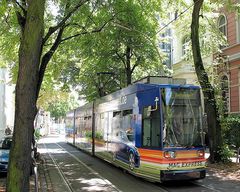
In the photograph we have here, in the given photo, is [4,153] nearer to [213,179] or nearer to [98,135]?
[98,135]

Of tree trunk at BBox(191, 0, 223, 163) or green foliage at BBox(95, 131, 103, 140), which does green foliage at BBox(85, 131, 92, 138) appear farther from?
tree trunk at BBox(191, 0, 223, 163)

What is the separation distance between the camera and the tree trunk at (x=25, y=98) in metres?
8.50

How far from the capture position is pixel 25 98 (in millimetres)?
8539

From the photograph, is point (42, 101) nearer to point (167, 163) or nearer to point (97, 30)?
point (97, 30)

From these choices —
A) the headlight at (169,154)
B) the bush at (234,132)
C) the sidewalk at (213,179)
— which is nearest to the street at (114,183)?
the sidewalk at (213,179)

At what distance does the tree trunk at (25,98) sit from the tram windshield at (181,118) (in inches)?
204

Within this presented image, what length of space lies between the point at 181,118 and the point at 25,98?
5.90m

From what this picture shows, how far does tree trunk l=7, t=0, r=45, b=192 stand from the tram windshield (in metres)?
5.18

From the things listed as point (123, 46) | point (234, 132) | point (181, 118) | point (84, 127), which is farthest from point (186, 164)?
point (84, 127)

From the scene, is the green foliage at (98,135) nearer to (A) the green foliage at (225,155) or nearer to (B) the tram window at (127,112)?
(B) the tram window at (127,112)

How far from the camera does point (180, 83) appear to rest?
46.0 ft

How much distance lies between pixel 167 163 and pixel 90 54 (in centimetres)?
1495

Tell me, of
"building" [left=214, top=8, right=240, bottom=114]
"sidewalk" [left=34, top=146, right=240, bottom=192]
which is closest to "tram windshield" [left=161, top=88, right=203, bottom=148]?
"sidewalk" [left=34, top=146, right=240, bottom=192]

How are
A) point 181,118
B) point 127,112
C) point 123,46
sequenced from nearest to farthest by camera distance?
1. point 181,118
2. point 127,112
3. point 123,46
